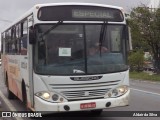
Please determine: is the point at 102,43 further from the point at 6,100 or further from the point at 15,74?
the point at 6,100

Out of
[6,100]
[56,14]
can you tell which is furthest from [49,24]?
[6,100]

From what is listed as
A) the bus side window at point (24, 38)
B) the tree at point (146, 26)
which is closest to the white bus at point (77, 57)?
the bus side window at point (24, 38)

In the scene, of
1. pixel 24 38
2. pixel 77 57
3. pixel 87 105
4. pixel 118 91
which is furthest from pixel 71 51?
pixel 24 38

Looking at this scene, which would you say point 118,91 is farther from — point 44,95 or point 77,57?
point 44,95

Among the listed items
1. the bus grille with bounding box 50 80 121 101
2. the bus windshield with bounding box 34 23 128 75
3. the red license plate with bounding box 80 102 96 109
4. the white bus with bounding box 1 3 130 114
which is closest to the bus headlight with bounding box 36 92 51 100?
the white bus with bounding box 1 3 130 114

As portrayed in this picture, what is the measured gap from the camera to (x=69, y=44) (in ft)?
32.8

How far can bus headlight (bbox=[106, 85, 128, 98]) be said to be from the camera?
33.3 ft

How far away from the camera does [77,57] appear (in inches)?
392

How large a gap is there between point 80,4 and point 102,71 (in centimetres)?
169

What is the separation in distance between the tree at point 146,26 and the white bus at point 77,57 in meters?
24.6

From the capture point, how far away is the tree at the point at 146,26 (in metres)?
34.8

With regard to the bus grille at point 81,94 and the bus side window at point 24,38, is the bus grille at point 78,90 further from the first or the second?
the bus side window at point 24,38

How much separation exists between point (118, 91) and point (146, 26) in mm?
25901

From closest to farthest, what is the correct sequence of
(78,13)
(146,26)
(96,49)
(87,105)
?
(87,105) < (96,49) < (78,13) < (146,26)
